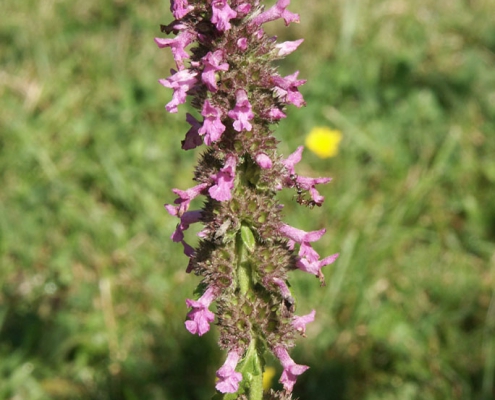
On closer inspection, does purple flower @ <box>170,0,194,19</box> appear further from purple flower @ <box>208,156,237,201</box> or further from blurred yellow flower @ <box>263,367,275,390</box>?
blurred yellow flower @ <box>263,367,275,390</box>

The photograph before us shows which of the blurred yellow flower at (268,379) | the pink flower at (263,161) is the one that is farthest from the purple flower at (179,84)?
the blurred yellow flower at (268,379)


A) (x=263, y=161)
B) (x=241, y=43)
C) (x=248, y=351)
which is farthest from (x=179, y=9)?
(x=248, y=351)

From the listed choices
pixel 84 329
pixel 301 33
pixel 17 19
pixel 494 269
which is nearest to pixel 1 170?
pixel 84 329

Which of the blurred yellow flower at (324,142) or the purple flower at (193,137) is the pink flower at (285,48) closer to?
the purple flower at (193,137)

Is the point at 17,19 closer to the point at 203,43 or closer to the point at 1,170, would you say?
the point at 1,170

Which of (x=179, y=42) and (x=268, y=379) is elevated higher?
(x=179, y=42)

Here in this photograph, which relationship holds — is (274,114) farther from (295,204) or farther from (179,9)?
(295,204)
